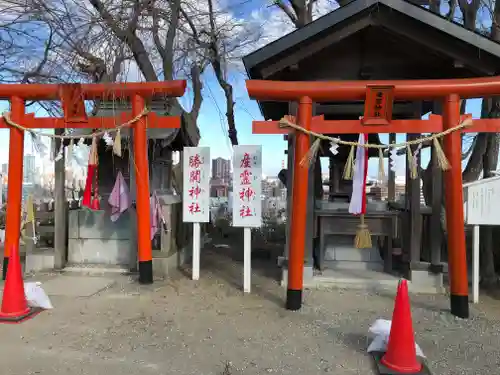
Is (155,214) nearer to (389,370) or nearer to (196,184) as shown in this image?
(196,184)

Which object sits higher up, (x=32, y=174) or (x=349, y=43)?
(x=349, y=43)

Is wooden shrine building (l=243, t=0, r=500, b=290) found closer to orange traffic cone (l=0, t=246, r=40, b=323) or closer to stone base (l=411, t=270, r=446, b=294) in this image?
stone base (l=411, t=270, r=446, b=294)

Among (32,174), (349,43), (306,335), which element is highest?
(349,43)

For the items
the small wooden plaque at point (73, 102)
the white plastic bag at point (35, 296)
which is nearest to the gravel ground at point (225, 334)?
the white plastic bag at point (35, 296)

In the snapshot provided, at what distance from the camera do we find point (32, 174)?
40.5 feet

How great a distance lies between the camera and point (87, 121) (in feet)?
20.7

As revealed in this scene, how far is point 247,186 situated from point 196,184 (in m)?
0.98

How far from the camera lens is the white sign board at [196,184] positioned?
22.7 feet

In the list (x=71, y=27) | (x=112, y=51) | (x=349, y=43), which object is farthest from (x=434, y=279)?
(x=71, y=27)

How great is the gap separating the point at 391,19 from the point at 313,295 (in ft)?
13.5

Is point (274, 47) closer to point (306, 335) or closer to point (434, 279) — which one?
point (306, 335)

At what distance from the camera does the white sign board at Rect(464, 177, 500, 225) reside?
18.8ft

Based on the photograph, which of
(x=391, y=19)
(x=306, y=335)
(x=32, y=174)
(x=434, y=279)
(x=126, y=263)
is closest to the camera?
(x=306, y=335)

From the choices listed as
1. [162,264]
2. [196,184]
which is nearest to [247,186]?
[196,184]
